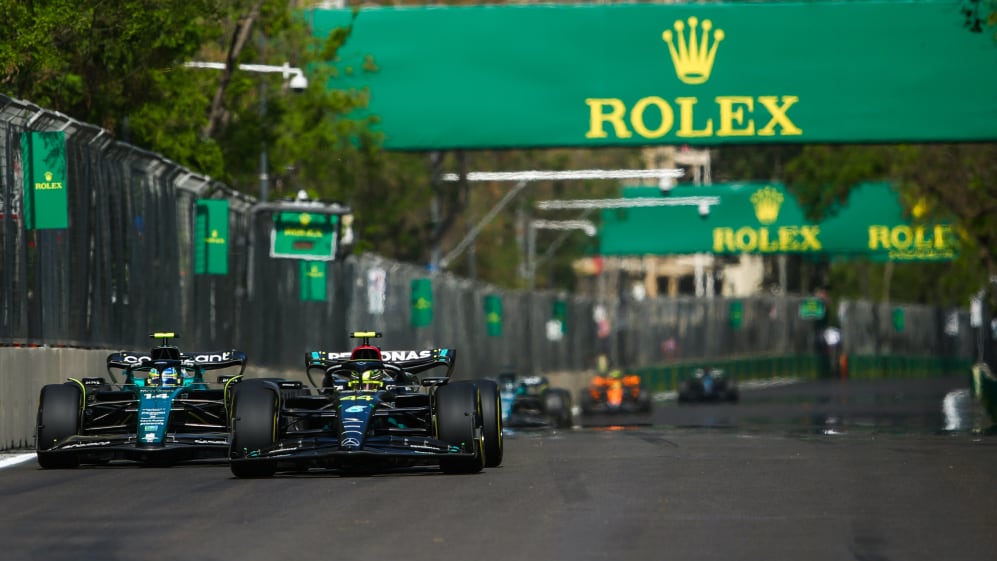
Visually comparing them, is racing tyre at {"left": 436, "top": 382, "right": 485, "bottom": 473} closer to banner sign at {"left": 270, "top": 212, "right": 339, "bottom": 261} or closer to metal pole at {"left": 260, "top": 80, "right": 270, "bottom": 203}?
banner sign at {"left": 270, "top": 212, "right": 339, "bottom": 261}

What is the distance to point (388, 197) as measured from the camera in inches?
2290

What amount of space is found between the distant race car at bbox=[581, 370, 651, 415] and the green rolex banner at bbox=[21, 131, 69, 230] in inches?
1060

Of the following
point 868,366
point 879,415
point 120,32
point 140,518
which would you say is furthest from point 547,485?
point 868,366

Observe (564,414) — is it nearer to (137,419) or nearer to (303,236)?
(303,236)

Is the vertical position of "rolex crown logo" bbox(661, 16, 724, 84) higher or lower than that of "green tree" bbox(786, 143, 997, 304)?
higher

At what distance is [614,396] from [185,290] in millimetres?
19626

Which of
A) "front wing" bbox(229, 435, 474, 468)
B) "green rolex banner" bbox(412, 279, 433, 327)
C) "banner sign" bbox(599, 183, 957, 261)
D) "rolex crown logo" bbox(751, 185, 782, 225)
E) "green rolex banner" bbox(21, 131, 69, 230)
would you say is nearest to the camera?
"front wing" bbox(229, 435, 474, 468)

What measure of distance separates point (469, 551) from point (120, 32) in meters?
16.1

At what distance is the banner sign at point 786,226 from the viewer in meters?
66.6

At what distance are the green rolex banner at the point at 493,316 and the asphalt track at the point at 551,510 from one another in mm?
33616

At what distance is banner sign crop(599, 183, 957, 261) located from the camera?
219 ft

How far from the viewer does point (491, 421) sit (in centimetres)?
1677

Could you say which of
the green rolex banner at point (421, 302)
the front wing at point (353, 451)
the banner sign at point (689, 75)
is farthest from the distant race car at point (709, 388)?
the front wing at point (353, 451)

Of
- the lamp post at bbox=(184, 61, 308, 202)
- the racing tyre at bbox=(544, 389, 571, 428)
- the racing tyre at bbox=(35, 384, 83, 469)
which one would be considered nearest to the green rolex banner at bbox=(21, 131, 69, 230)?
the racing tyre at bbox=(35, 384, 83, 469)
